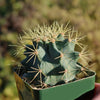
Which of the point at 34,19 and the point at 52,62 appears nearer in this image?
the point at 52,62

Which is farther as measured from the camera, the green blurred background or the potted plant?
the green blurred background

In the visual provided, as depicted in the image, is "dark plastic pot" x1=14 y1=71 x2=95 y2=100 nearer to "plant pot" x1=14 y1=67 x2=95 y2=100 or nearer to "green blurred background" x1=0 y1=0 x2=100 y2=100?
"plant pot" x1=14 y1=67 x2=95 y2=100

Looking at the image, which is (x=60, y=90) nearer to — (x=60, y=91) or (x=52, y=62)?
(x=60, y=91)

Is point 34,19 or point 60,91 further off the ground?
point 34,19

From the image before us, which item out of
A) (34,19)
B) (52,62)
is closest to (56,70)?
(52,62)

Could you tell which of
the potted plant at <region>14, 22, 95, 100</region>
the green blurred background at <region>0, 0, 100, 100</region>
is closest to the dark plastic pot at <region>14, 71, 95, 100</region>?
the potted plant at <region>14, 22, 95, 100</region>

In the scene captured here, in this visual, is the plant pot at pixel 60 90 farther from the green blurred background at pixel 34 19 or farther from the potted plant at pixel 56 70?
the green blurred background at pixel 34 19

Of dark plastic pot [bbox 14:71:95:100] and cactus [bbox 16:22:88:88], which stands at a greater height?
cactus [bbox 16:22:88:88]
